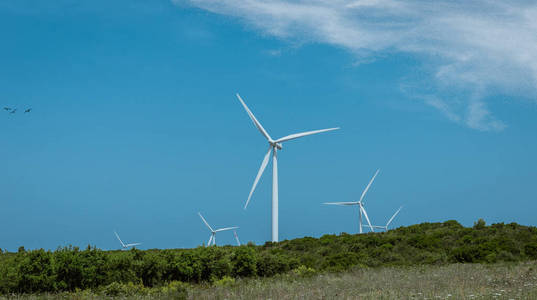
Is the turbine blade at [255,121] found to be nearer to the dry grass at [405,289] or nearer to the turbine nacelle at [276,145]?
the turbine nacelle at [276,145]

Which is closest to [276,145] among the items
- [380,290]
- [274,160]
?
[274,160]

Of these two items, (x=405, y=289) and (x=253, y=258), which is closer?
(x=405, y=289)

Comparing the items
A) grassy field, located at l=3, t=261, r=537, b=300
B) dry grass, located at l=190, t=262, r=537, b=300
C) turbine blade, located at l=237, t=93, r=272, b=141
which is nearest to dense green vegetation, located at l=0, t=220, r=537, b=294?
grassy field, located at l=3, t=261, r=537, b=300

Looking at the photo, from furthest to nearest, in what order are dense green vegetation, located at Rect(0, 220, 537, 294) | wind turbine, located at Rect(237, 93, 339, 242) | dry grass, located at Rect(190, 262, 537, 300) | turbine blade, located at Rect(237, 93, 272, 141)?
turbine blade, located at Rect(237, 93, 272, 141) → wind turbine, located at Rect(237, 93, 339, 242) → dense green vegetation, located at Rect(0, 220, 537, 294) → dry grass, located at Rect(190, 262, 537, 300)

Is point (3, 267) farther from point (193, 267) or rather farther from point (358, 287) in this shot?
point (358, 287)

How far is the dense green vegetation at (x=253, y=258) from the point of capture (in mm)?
20719

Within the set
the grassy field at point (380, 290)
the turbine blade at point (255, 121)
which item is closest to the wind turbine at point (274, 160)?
the turbine blade at point (255, 121)

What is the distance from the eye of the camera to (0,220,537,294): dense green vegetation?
20.7 meters

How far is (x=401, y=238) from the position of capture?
39.2 meters

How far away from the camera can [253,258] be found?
26.1m

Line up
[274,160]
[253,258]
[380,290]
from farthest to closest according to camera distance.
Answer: [274,160] → [253,258] → [380,290]

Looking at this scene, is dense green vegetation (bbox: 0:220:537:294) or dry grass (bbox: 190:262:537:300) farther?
dense green vegetation (bbox: 0:220:537:294)

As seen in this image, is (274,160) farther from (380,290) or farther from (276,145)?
(380,290)

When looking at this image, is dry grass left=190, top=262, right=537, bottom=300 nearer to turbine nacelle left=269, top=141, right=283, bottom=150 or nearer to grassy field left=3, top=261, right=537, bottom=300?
grassy field left=3, top=261, right=537, bottom=300
